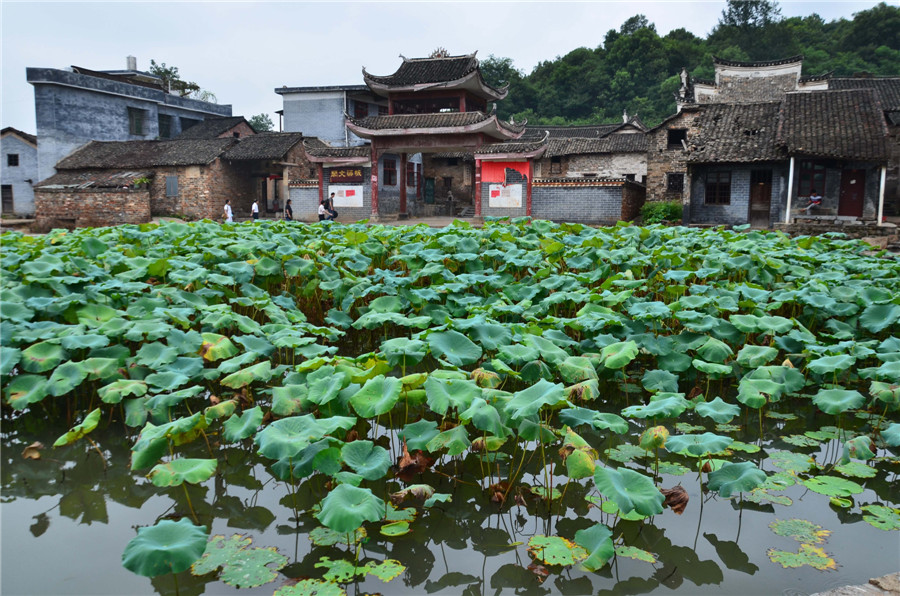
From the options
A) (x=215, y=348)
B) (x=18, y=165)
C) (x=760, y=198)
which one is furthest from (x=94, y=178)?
(x=215, y=348)

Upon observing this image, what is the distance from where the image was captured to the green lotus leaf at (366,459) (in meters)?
2.65

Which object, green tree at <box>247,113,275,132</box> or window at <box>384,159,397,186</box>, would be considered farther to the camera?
green tree at <box>247,113,275,132</box>

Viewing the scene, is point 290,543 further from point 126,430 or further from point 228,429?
point 126,430

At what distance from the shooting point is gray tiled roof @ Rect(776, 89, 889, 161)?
17188mm

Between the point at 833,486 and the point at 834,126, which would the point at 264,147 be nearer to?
the point at 834,126

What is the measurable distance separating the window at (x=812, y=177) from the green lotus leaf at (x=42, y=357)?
66.2ft

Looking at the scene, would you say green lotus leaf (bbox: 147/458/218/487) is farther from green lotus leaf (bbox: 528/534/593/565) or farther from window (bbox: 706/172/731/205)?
window (bbox: 706/172/731/205)

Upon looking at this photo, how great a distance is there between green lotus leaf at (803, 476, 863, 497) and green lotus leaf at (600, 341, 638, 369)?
3.68ft

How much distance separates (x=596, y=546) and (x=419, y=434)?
3.33 feet

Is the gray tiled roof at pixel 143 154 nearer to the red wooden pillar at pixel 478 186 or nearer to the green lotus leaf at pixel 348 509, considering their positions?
the red wooden pillar at pixel 478 186

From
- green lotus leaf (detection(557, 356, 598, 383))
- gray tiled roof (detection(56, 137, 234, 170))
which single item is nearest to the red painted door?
green lotus leaf (detection(557, 356, 598, 383))

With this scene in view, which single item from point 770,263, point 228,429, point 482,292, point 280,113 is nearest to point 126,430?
point 228,429

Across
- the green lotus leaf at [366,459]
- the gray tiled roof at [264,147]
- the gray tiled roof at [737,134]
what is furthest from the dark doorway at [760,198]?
the green lotus leaf at [366,459]

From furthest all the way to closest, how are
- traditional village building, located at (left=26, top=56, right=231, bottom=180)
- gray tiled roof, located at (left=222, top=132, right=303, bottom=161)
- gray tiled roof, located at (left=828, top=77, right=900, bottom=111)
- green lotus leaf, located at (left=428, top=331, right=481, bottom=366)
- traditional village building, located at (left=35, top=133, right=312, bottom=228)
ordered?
1. traditional village building, located at (left=26, top=56, right=231, bottom=180)
2. gray tiled roof, located at (left=222, top=132, right=303, bottom=161)
3. gray tiled roof, located at (left=828, top=77, right=900, bottom=111)
4. traditional village building, located at (left=35, top=133, right=312, bottom=228)
5. green lotus leaf, located at (left=428, top=331, right=481, bottom=366)
